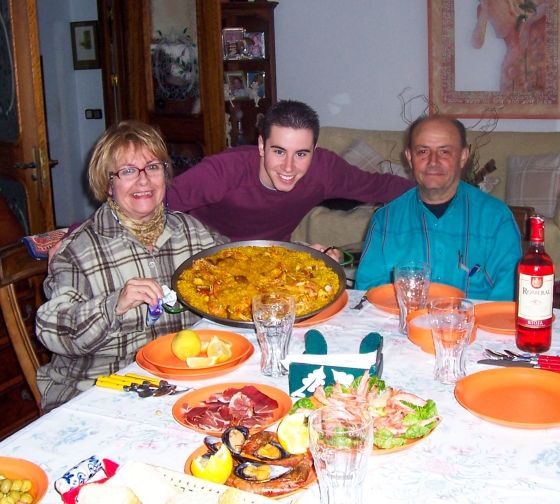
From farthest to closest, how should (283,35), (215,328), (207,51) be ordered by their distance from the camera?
1. (283,35)
2. (207,51)
3. (215,328)

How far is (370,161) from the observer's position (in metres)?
5.38

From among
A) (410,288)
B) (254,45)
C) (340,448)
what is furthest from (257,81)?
(340,448)

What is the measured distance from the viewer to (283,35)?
5.89 meters

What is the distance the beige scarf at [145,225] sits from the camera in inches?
80.2

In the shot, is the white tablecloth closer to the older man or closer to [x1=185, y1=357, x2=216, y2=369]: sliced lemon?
[x1=185, y1=357, x2=216, y2=369]: sliced lemon

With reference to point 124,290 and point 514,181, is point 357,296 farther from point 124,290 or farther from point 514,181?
point 514,181

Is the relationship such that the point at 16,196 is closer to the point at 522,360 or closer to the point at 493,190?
the point at 493,190

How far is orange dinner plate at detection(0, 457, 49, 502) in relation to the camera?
109 cm

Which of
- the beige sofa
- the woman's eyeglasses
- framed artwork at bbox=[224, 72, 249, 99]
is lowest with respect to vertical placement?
the beige sofa

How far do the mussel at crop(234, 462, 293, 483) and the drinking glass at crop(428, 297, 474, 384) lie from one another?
1.68ft

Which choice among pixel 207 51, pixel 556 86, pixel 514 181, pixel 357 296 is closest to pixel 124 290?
pixel 357 296

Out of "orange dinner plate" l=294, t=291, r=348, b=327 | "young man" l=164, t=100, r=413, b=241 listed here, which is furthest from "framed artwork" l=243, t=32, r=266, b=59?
"orange dinner plate" l=294, t=291, r=348, b=327

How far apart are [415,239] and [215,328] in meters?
0.81

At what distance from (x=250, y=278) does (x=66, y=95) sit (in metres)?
5.67
